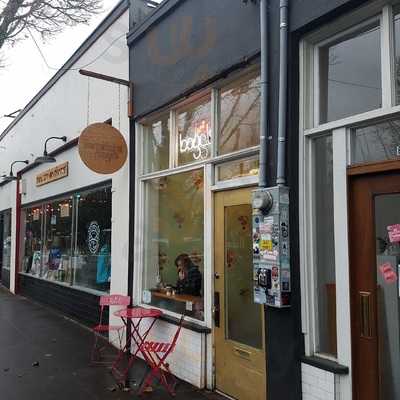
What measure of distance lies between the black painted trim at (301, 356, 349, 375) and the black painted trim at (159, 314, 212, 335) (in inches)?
62.2

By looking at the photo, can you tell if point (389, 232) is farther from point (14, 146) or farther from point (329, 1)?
point (14, 146)

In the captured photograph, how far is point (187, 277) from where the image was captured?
6.37 meters

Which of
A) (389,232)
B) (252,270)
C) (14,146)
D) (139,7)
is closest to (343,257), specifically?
(389,232)

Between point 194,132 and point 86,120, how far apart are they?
3907 millimetres

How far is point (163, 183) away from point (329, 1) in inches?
142

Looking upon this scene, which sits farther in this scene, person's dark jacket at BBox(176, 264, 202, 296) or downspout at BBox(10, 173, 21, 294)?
downspout at BBox(10, 173, 21, 294)

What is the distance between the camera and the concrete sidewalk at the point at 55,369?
5430 mm

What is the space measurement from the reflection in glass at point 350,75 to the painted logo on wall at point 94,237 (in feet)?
18.5

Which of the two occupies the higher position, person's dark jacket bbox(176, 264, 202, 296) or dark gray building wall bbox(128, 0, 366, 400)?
dark gray building wall bbox(128, 0, 366, 400)

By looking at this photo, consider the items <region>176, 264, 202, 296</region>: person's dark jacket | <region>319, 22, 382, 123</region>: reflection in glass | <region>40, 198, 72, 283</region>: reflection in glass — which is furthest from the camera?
<region>40, 198, 72, 283</region>: reflection in glass

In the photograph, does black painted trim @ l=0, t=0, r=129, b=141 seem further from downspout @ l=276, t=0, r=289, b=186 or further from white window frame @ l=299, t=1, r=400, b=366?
white window frame @ l=299, t=1, r=400, b=366

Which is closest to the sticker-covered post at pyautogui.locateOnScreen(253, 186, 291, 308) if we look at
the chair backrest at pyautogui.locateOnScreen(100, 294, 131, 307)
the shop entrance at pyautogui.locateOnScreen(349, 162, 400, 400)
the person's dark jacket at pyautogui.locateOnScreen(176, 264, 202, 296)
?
the shop entrance at pyautogui.locateOnScreen(349, 162, 400, 400)

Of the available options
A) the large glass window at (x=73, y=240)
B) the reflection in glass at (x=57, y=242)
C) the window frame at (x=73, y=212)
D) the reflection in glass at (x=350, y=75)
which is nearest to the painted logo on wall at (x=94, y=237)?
the large glass window at (x=73, y=240)

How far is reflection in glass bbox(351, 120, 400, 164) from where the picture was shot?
149 inches
